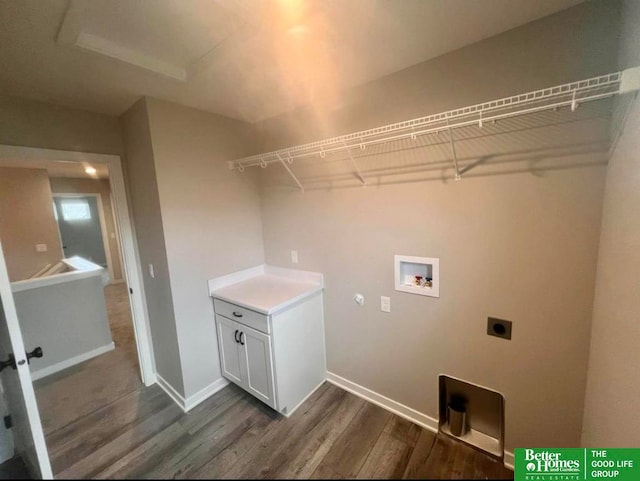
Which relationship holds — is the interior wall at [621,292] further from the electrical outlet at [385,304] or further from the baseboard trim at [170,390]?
the baseboard trim at [170,390]

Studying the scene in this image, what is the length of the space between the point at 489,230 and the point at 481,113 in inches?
23.8

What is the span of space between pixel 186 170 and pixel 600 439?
276cm

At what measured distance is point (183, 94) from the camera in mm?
1747

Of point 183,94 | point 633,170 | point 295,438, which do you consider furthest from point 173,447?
point 183,94

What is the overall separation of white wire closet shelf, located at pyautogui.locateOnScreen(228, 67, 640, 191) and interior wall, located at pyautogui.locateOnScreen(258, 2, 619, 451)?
0.07 m

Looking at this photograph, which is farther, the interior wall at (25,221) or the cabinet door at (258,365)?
the cabinet door at (258,365)

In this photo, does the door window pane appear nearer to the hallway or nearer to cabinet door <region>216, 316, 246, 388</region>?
the hallway

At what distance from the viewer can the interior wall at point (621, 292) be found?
839 millimetres

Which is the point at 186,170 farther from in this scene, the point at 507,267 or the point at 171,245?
the point at 507,267

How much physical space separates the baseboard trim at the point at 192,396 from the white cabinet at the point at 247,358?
0.37ft

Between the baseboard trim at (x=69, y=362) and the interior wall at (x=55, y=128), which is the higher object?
the interior wall at (x=55, y=128)

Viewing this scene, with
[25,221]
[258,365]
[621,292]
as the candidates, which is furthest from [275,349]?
[621,292]

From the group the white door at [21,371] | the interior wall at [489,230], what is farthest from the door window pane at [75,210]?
the interior wall at [489,230]

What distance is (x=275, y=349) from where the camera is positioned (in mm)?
1743
